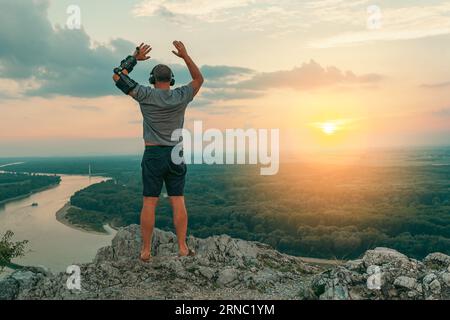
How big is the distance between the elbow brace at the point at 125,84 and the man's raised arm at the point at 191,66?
465mm

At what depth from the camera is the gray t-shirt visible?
3873 millimetres

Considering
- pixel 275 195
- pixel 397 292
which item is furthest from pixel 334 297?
pixel 275 195

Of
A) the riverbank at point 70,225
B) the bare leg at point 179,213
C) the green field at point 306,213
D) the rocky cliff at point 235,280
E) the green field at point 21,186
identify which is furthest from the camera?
the green field at point 21,186

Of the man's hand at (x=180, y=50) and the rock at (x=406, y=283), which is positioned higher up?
the man's hand at (x=180, y=50)

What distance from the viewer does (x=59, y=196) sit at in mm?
52406

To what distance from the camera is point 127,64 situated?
3836 millimetres

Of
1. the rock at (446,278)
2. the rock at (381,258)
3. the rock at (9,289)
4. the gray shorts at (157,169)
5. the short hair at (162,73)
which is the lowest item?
the rock at (9,289)

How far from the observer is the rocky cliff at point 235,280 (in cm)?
357

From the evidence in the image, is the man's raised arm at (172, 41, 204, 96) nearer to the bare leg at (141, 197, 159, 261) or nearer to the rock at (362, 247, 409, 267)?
the bare leg at (141, 197, 159, 261)

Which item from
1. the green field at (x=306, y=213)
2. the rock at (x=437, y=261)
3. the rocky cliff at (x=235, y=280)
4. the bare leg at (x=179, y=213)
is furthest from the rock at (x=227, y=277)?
the green field at (x=306, y=213)

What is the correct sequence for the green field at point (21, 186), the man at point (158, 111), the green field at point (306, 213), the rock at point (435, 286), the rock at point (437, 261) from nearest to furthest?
the rock at point (435, 286) → the man at point (158, 111) → the rock at point (437, 261) → the green field at point (306, 213) → the green field at point (21, 186)

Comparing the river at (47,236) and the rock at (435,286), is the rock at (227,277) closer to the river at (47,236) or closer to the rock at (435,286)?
the rock at (435,286)

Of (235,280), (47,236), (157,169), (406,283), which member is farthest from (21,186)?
(406,283)
